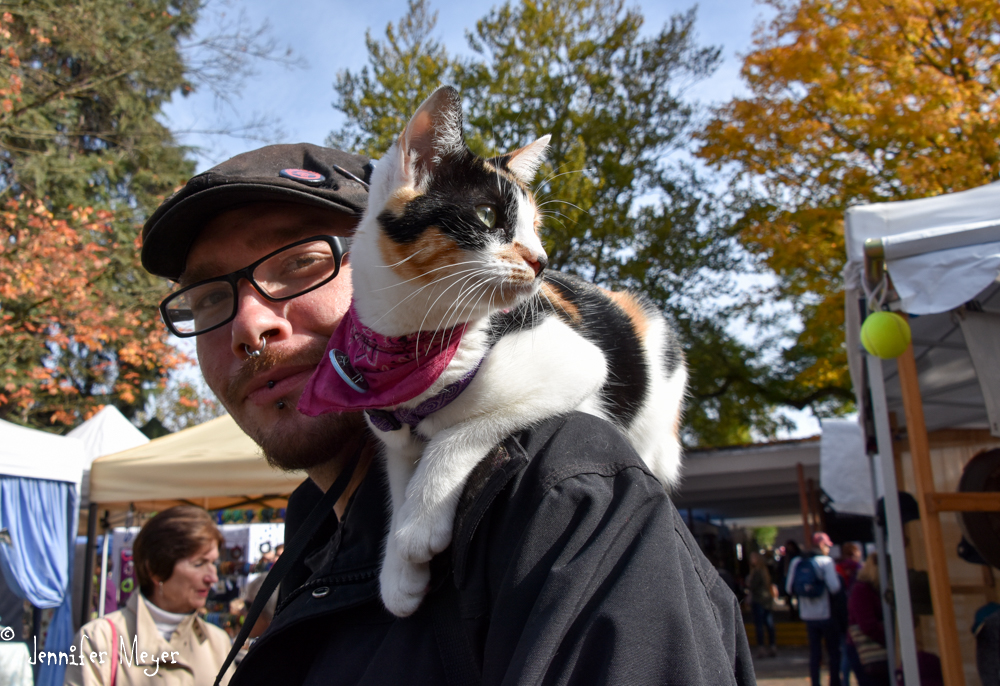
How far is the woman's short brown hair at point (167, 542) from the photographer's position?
3.26 m

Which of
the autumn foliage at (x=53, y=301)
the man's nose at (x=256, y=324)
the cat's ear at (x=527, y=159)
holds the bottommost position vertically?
the man's nose at (x=256, y=324)

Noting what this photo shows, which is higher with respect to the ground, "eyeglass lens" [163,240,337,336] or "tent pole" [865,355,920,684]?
"eyeglass lens" [163,240,337,336]

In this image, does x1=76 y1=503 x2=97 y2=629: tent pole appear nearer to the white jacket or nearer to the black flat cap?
the black flat cap

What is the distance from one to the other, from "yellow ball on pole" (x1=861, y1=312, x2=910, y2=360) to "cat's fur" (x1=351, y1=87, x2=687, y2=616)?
84.9 inches

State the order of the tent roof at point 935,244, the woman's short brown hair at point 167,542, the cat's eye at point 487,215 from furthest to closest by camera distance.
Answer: the woman's short brown hair at point 167,542
the tent roof at point 935,244
the cat's eye at point 487,215

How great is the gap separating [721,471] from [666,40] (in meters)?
8.96

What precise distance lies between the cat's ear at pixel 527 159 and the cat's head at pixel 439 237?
17 cm

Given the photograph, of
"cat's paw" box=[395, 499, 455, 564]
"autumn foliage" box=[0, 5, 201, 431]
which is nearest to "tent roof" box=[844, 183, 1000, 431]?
"cat's paw" box=[395, 499, 455, 564]

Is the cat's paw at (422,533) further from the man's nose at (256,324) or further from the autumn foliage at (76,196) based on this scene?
the autumn foliage at (76,196)

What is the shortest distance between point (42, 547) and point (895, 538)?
6.39m

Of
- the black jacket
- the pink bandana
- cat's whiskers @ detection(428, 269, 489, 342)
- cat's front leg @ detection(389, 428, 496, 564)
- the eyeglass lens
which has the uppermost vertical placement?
the eyeglass lens

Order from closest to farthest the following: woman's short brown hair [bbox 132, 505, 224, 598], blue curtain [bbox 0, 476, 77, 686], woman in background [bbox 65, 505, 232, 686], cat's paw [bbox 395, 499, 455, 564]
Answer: cat's paw [bbox 395, 499, 455, 564] → woman in background [bbox 65, 505, 232, 686] → woman's short brown hair [bbox 132, 505, 224, 598] → blue curtain [bbox 0, 476, 77, 686]

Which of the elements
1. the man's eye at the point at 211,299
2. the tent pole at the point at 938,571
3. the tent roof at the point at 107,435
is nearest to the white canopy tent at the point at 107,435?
the tent roof at the point at 107,435

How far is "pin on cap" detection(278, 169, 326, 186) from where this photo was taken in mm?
1361
